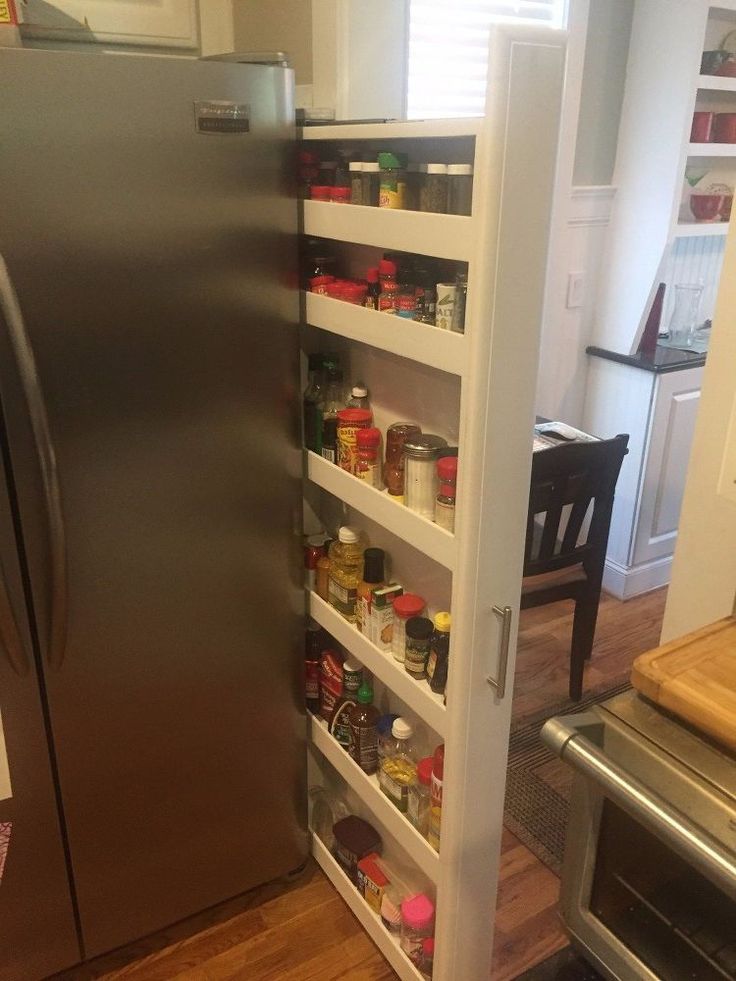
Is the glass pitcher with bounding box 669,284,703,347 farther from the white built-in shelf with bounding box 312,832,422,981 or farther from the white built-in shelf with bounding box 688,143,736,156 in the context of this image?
the white built-in shelf with bounding box 312,832,422,981

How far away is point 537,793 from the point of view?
2.24 m

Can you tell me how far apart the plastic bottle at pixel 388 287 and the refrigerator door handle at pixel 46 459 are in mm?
552

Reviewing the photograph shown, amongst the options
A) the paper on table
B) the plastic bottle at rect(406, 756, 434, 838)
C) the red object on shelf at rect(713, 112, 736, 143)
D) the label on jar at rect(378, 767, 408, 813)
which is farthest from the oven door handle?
the red object on shelf at rect(713, 112, 736, 143)

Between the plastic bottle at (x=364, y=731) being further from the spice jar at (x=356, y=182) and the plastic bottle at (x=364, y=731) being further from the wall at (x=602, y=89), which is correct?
the wall at (x=602, y=89)

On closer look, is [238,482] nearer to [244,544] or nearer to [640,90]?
[244,544]

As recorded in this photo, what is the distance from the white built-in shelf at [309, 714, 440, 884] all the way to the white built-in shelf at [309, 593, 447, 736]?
20 cm

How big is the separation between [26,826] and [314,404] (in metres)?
0.94

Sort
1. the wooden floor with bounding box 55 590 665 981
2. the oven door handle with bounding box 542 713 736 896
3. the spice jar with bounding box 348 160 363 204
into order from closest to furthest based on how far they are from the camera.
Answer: the oven door handle with bounding box 542 713 736 896
the spice jar with bounding box 348 160 363 204
the wooden floor with bounding box 55 590 665 981

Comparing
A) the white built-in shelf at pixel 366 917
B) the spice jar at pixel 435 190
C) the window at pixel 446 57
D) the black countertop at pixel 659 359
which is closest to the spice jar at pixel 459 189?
the spice jar at pixel 435 190

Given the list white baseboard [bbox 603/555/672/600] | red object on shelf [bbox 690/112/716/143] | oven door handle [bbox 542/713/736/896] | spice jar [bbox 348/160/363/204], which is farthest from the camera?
white baseboard [bbox 603/555/672/600]

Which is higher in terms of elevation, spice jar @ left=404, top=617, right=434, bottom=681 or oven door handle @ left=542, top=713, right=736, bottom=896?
oven door handle @ left=542, top=713, right=736, bottom=896

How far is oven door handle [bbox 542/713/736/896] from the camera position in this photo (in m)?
0.87

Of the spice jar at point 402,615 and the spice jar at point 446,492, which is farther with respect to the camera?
the spice jar at point 402,615

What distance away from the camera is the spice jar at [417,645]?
1.45m
